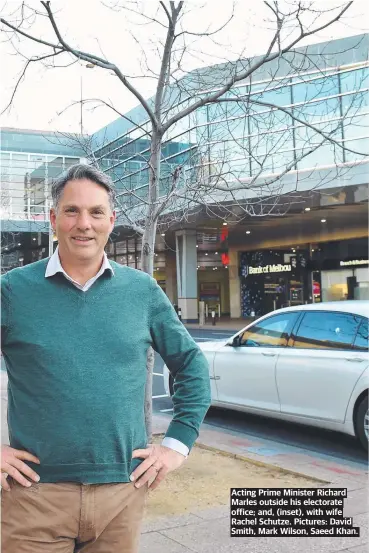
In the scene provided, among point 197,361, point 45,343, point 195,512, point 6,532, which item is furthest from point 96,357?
point 195,512

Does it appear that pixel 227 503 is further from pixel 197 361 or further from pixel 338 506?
pixel 197 361

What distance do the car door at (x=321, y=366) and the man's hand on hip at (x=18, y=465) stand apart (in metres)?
5.12

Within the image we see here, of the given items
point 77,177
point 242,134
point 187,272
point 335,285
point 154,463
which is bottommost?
point 335,285

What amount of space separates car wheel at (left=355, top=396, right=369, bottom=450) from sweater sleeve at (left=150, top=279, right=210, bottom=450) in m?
4.66

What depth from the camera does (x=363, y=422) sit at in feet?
20.9

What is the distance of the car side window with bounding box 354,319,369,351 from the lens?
6.58m

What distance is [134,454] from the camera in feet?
6.49

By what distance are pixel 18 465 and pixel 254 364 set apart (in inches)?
237

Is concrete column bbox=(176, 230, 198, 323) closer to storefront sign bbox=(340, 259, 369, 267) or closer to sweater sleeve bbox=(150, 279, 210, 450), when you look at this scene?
storefront sign bbox=(340, 259, 369, 267)

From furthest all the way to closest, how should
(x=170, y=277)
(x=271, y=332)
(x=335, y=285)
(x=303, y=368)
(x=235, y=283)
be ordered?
(x=170, y=277) → (x=235, y=283) → (x=335, y=285) → (x=271, y=332) → (x=303, y=368)

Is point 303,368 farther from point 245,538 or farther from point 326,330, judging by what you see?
point 245,538

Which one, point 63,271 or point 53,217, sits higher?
point 53,217

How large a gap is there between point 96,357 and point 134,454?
0.36m

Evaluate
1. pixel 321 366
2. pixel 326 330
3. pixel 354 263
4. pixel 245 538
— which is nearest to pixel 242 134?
pixel 326 330
